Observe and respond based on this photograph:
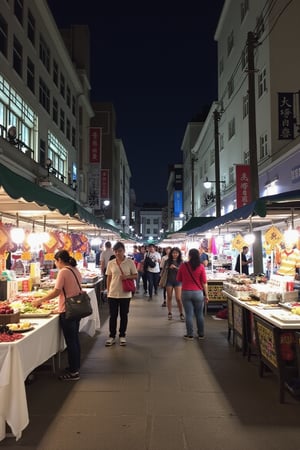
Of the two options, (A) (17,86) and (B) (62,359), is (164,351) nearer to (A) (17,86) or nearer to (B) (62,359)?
(B) (62,359)

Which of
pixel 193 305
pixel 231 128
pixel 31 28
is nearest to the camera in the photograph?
pixel 193 305

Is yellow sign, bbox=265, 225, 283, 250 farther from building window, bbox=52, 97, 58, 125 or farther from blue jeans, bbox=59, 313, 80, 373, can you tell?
building window, bbox=52, 97, 58, 125

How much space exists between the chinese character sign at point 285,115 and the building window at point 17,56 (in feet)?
38.9

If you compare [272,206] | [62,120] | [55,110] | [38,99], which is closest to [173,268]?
[272,206]

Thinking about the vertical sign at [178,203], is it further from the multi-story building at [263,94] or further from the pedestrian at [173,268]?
the pedestrian at [173,268]

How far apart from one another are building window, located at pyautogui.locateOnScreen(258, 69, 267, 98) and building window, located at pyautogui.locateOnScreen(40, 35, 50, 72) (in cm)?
1221

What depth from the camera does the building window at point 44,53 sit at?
923 inches

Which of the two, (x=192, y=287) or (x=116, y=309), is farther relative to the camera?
(x=192, y=287)

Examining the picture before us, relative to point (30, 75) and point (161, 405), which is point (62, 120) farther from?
point (161, 405)

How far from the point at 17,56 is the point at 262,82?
38.4 feet

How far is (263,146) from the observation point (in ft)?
65.3

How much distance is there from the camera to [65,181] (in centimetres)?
2897

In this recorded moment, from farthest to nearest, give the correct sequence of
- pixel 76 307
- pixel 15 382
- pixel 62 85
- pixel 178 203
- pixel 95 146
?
pixel 178 203 < pixel 95 146 < pixel 62 85 < pixel 76 307 < pixel 15 382

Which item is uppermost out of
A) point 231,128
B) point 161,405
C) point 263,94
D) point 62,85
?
point 62,85
